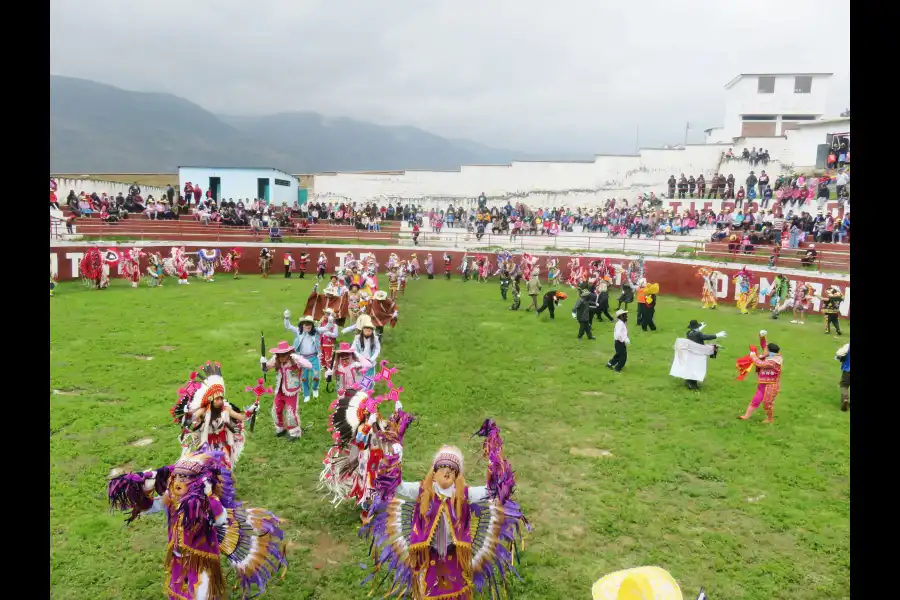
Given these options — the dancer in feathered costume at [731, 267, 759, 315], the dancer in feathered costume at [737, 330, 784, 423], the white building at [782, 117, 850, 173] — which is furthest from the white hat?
the white building at [782, 117, 850, 173]

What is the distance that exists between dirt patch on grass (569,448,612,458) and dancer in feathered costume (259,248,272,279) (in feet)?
74.3

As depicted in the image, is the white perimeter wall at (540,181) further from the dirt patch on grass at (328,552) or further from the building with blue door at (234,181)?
the dirt patch on grass at (328,552)

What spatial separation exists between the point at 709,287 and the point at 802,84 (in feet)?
93.2

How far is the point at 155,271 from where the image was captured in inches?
971

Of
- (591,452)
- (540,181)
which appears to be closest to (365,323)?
(591,452)

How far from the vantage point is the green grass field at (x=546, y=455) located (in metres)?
6.08

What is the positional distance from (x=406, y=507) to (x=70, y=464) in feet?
18.9

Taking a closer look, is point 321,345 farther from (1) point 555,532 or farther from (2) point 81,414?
(1) point 555,532

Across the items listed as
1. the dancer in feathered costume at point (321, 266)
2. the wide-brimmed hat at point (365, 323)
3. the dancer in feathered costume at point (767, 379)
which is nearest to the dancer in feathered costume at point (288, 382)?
the wide-brimmed hat at point (365, 323)

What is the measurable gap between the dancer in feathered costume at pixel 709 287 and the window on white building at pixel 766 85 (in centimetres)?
2577
